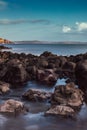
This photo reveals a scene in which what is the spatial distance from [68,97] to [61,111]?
250 centimetres

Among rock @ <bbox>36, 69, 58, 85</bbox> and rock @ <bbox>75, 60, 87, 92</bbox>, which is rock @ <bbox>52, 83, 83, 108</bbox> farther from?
rock @ <bbox>36, 69, 58, 85</bbox>

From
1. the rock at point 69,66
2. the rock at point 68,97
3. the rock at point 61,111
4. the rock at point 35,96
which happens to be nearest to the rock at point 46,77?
the rock at point 69,66

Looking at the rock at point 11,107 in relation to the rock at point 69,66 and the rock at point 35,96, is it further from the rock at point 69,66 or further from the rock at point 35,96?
the rock at point 69,66

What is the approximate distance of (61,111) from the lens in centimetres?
1731

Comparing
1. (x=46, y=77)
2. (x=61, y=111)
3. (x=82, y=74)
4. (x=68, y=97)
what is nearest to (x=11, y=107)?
(x=61, y=111)

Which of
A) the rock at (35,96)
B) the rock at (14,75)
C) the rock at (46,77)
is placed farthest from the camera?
the rock at (46,77)

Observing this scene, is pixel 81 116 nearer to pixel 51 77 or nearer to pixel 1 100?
pixel 1 100

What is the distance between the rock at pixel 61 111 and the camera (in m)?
17.2

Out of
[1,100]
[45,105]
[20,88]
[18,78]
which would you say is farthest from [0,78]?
[45,105]

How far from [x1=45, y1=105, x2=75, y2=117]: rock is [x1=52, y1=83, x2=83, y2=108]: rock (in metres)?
1.44

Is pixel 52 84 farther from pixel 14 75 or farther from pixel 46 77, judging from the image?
Result: pixel 14 75

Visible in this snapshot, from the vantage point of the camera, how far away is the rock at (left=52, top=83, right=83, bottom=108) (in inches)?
761

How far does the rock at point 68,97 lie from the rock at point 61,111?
4.72 feet

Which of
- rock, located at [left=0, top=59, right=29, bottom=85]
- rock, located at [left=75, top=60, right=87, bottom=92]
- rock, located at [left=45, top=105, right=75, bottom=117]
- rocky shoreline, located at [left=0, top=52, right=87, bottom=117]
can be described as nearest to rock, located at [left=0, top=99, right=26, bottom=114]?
rocky shoreline, located at [left=0, top=52, right=87, bottom=117]
